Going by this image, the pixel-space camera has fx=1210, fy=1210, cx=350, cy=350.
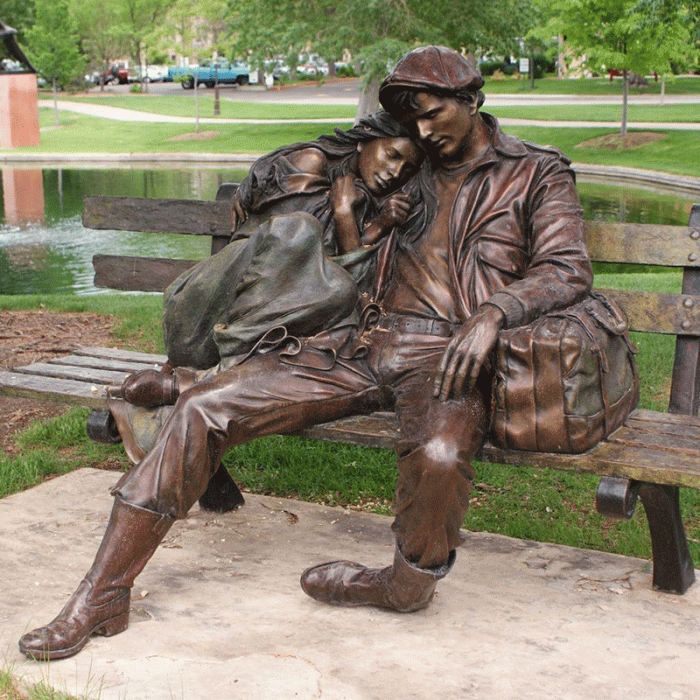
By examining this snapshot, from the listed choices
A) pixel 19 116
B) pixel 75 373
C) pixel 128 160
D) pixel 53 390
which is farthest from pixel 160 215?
pixel 19 116

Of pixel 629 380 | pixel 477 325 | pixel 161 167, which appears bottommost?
pixel 161 167

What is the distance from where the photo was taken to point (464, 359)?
3473mm

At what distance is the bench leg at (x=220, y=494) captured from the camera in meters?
4.61

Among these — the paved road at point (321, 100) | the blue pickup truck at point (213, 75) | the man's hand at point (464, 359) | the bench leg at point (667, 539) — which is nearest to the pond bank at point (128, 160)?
the paved road at point (321, 100)

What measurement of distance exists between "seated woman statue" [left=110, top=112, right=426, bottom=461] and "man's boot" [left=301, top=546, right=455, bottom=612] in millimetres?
746

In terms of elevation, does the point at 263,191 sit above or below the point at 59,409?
above

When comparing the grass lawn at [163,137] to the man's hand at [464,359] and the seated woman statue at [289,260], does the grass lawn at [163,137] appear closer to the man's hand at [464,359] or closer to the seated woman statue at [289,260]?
the seated woman statue at [289,260]

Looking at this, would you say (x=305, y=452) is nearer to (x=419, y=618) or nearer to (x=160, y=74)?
(x=419, y=618)

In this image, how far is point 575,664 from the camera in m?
3.37

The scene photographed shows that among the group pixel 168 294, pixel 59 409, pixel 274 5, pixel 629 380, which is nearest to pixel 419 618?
pixel 629 380

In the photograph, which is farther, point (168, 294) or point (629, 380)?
point (168, 294)

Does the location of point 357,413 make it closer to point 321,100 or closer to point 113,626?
point 113,626

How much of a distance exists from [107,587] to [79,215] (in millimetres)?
13956

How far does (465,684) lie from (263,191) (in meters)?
2.01
